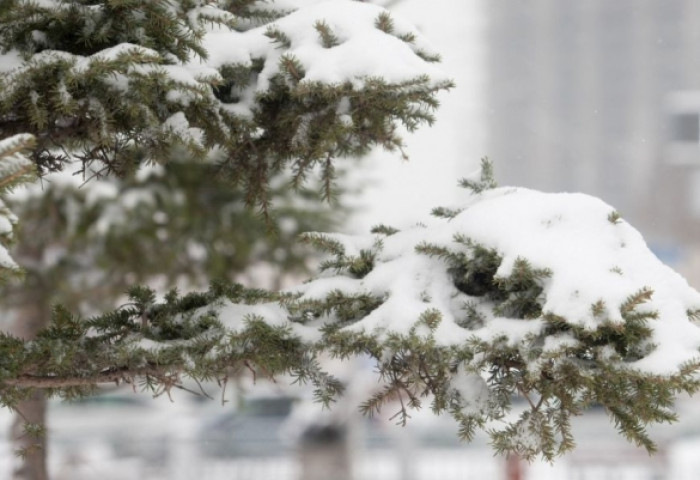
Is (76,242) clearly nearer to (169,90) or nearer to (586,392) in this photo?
(169,90)

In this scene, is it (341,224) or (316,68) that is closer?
(316,68)

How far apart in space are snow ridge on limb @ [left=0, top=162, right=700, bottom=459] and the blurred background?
45 centimetres

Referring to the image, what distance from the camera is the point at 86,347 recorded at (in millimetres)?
2096

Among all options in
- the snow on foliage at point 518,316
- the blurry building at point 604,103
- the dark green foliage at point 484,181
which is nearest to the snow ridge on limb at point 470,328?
the snow on foliage at point 518,316

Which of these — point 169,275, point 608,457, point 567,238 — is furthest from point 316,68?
point 608,457

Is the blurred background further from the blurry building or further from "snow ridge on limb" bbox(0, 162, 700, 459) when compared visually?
"snow ridge on limb" bbox(0, 162, 700, 459)

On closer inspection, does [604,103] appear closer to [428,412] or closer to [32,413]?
[428,412]

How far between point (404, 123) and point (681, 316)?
993 mm

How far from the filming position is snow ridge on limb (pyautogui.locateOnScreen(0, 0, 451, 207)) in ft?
6.68

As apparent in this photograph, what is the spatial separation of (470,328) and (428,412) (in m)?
12.9

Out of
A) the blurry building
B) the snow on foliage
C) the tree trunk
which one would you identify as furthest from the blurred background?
the tree trunk

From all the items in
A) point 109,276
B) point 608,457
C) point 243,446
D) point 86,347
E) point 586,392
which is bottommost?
point 243,446

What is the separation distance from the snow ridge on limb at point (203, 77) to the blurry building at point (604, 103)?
543 inches

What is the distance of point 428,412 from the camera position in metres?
14.6
